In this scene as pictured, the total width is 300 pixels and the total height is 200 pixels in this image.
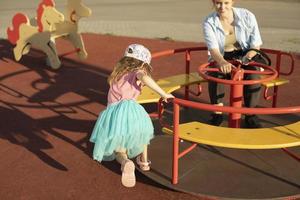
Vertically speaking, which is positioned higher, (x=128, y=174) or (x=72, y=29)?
(x=72, y=29)

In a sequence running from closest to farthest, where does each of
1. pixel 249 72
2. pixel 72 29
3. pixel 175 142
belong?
pixel 175 142 < pixel 249 72 < pixel 72 29

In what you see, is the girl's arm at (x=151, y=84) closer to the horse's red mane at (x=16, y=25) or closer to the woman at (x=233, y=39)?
the woman at (x=233, y=39)

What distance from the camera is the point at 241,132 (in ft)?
11.6

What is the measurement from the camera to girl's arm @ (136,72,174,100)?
3.29 m

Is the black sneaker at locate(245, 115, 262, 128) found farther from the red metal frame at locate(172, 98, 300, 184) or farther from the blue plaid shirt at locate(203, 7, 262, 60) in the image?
the red metal frame at locate(172, 98, 300, 184)

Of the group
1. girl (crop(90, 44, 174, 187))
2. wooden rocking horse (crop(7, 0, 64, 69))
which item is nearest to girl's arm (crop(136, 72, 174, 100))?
girl (crop(90, 44, 174, 187))

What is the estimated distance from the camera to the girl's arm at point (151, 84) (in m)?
3.29

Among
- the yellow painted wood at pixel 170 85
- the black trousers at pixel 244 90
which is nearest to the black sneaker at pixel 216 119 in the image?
the black trousers at pixel 244 90

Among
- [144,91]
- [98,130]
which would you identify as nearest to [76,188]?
[98,130]

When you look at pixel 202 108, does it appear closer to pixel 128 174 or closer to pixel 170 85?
pixel 128 174

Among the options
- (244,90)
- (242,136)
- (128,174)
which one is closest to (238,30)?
(244,90)

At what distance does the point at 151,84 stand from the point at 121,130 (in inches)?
16.7

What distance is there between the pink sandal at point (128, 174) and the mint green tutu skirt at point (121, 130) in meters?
0.15

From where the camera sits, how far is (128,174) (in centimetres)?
344
